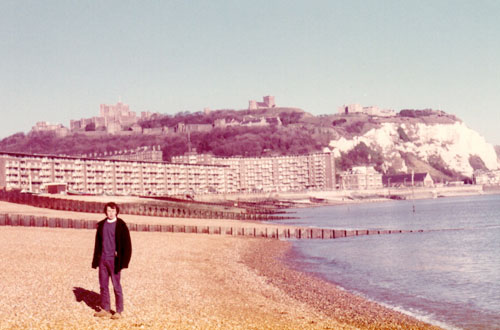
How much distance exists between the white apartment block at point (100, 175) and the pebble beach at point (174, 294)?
90.0 meters

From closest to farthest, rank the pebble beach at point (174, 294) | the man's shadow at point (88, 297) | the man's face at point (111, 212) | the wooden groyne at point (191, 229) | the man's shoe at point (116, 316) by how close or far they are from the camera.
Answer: the man's face at point (111, 212), the man's shoe at point (116, 316), the pebble beach at point (174, 294), the man's shadow at point (88, 297), the wooden groyne at point (191, 229)

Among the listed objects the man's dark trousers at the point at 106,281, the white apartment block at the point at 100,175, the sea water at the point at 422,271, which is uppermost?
the white apartment block at the point at 100,175

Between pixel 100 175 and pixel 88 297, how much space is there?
468ft

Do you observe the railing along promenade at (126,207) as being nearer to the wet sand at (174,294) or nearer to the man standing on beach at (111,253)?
the wet sand at (174,294)

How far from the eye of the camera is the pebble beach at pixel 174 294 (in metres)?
13.7

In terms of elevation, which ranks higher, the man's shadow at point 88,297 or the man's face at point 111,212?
the man's face at point 111,212

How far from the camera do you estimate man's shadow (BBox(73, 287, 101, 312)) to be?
1481 cm

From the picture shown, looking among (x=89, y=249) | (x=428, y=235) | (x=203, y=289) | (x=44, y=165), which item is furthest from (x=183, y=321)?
(x=44, y=165)

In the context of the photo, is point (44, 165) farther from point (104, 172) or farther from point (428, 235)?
point (428, 235)

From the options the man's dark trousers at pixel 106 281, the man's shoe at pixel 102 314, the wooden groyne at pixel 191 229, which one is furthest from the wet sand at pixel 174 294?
the wooden groyne at pixel 191 229

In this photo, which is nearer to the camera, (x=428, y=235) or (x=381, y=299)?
(x=381, y=299)

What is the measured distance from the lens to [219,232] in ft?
165

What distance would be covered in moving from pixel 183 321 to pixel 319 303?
6.64 meters

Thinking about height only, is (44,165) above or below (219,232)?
above
